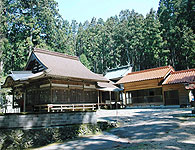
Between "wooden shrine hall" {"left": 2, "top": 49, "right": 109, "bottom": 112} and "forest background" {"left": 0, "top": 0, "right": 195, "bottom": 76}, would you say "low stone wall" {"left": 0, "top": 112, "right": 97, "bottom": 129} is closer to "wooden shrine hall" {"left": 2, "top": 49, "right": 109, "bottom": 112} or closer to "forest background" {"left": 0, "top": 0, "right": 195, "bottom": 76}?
"wooden shrine hall" {"left": 2, "top": 49, "right": 109, "bottom": 112}

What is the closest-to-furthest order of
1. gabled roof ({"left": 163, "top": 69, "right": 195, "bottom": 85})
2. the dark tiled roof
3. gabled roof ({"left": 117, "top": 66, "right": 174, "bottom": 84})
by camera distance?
the dark tiled roof → gabled roof ({"left": 163, "top": 69, "right": 195, "bottom": 85}) → gabled roof ({"left": 117, "top": 66, "right": 174, "bottom": 84})

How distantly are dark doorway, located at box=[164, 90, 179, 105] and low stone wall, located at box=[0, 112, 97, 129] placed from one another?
15.1m

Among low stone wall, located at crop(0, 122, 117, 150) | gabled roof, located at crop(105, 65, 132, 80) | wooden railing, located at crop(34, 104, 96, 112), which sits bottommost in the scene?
low stone wall, located at crop(0, 122, 117, 150)

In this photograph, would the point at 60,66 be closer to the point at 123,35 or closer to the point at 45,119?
the point at 45,119

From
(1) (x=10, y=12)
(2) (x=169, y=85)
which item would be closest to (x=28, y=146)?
(2) (x=169, y=85)

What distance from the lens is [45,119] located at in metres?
9.03

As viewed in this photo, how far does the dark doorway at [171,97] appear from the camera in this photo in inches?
886

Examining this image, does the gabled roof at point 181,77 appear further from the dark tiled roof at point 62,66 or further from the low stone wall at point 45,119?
the low stone wall at point 45,119

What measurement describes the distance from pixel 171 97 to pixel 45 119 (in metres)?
18.8

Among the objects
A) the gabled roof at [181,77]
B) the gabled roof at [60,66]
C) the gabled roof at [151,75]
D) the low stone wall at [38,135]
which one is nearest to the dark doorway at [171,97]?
the gabled roof at [181,77]

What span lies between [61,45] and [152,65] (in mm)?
20498

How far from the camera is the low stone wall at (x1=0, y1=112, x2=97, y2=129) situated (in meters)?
8.12

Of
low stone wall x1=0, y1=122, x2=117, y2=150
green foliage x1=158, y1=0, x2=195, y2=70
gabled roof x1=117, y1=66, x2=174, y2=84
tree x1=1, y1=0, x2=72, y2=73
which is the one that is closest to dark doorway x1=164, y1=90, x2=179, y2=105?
gabled roof x1=117, y1=66, x2=174, y2=84

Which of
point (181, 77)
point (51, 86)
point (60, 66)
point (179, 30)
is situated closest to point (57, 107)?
point (51, 86)
